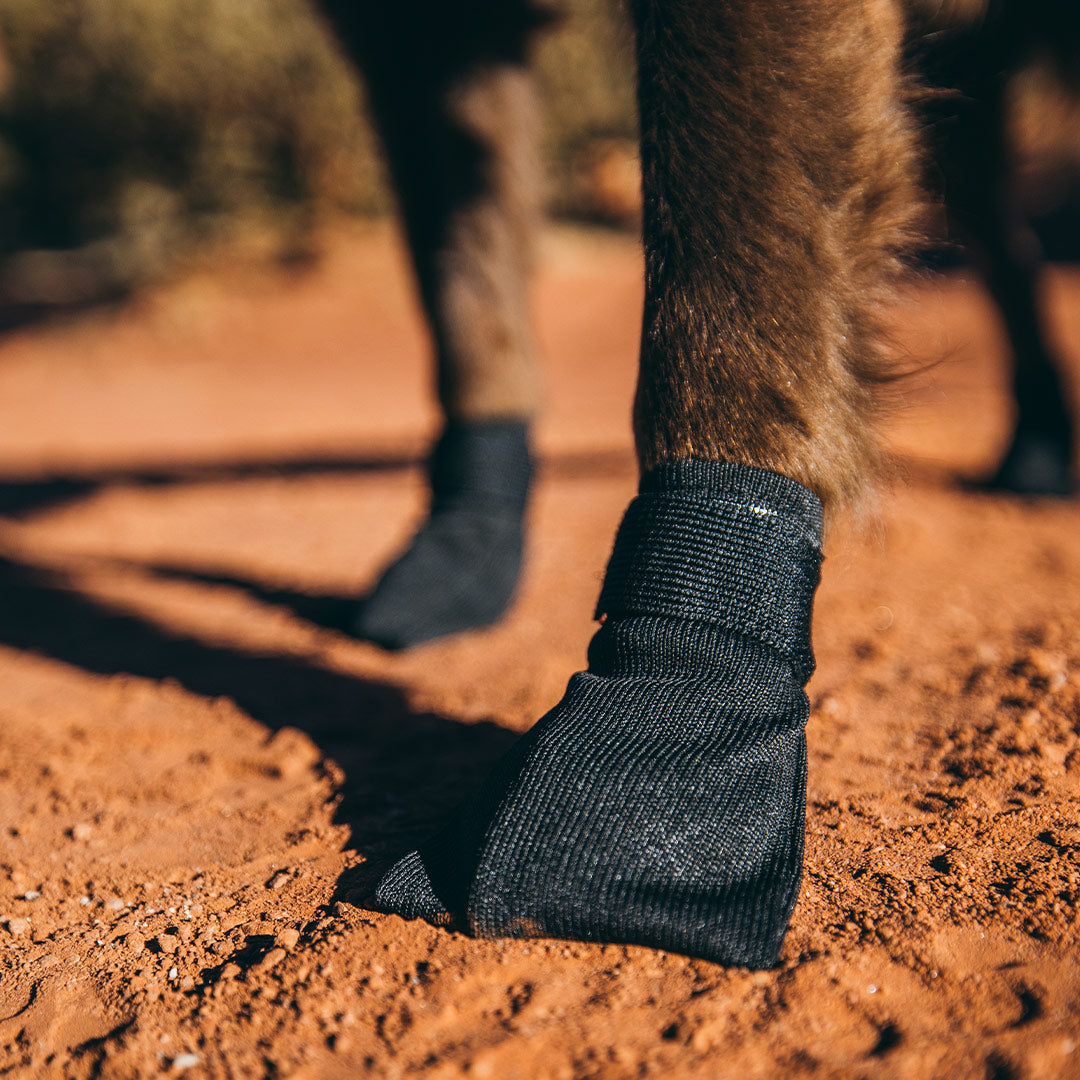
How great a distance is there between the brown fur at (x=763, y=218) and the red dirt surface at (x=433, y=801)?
185 millimetres

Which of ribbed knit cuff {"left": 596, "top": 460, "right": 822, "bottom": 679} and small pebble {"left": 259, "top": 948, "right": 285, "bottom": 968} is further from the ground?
ribbed knit cuff {"left": 596, "top": 460, "right": 822, "bottom": 679}

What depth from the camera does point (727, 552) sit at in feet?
3.59

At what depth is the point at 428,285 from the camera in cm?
207

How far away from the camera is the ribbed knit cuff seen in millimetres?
1096

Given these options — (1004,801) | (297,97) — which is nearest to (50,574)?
(1004,801)

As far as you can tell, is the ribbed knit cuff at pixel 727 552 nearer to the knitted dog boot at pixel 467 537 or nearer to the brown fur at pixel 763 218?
the brown fur at pixel 763 218

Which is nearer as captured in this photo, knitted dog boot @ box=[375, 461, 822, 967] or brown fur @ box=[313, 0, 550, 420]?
knitted dog boot @ box=[375, 461, 822, 967]

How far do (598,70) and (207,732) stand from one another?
30.2 ft

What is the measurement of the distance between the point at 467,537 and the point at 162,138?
783 centimetres

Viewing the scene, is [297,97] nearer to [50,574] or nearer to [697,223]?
[50,574]

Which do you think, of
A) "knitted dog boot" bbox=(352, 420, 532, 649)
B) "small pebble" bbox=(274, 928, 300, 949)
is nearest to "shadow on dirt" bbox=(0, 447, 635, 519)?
"knitted dog boot" bbox=(352, 420, 532, 649)

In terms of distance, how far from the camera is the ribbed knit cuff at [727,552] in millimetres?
1096

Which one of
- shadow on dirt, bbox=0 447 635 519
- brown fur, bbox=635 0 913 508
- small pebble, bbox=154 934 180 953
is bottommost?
shadow on dirt, bbox=0 447 635 519

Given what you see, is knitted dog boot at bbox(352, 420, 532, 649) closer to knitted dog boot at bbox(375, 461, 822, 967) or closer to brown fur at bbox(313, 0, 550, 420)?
brown fur at bbox(313, 0, 550, 420)
